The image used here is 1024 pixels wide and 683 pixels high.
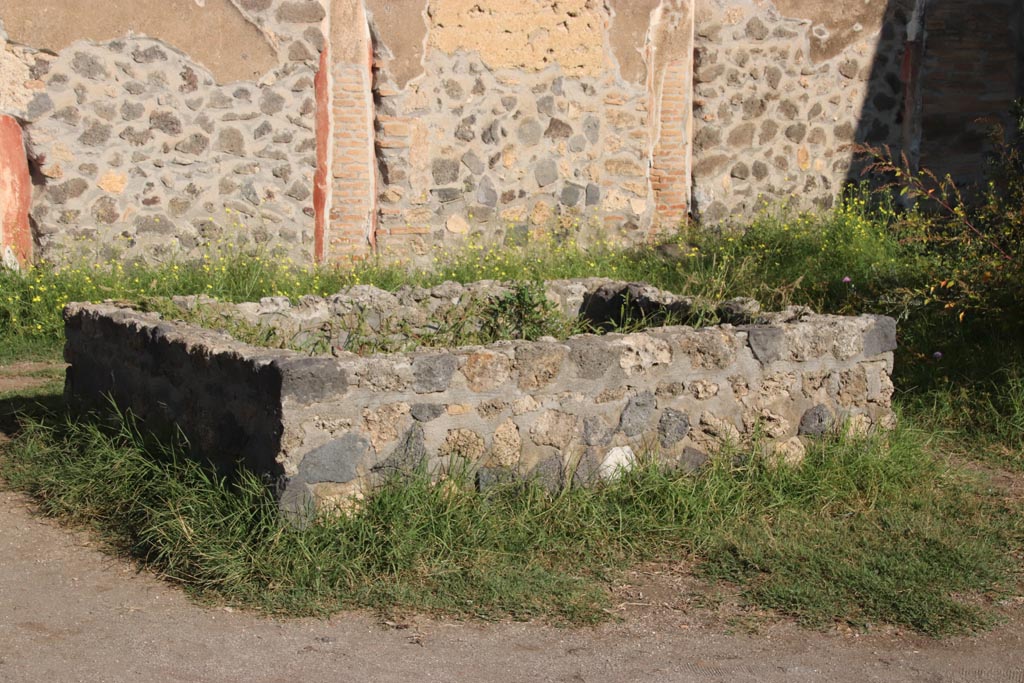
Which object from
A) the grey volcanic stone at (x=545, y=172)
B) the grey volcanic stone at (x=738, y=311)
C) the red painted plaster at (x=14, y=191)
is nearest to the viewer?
the grey volcanic stone at (x=738, y=311)

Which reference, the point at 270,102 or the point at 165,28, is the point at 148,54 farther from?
the point at 270,102

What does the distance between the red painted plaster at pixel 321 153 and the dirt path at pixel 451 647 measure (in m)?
5.40

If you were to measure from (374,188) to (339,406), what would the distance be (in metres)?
5.44

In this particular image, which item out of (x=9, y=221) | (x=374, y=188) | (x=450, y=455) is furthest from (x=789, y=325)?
(x=9, y=221)

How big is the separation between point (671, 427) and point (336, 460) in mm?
1470

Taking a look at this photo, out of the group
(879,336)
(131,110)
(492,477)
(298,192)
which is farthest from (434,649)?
(131,110)

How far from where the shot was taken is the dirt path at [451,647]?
12.0 feet

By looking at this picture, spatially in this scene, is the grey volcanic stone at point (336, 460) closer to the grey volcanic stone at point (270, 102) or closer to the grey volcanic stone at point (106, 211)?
the grey volcanic stone at point (106, 211)

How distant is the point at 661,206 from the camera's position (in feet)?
35.2

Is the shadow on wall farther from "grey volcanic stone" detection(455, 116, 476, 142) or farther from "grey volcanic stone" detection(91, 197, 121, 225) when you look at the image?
"grey volcanic stone" detection(91, 197, 121, 225)

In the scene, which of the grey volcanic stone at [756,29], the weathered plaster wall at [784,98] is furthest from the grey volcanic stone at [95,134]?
the grey volcanic stone at [756,29]

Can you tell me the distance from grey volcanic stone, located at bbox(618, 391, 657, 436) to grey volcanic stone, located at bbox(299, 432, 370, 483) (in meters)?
1.12

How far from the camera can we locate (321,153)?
9367 mm

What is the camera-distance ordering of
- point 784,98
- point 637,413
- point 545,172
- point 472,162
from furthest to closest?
point 784,98 → point 545,172 → point 472,162 → point 637,413
